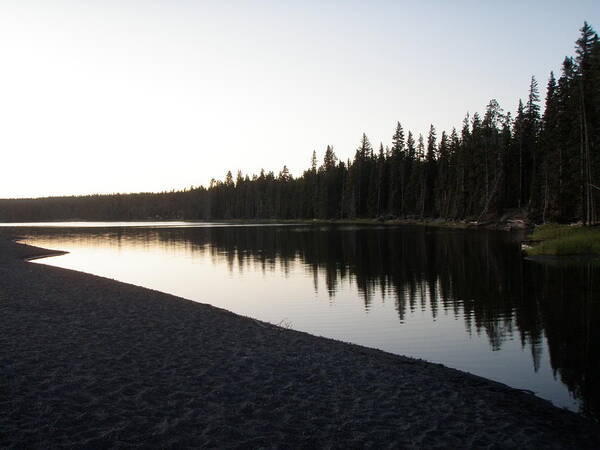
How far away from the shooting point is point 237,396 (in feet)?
29.9

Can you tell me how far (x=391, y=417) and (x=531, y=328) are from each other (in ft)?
36.6

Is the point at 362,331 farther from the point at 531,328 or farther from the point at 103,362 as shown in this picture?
the point at 103,362

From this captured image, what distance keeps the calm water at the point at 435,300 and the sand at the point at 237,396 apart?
2.33 m

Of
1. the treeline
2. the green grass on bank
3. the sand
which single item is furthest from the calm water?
the treeline

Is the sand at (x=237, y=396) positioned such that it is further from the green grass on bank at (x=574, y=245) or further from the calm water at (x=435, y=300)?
the green grass on bank at (x=574, y=245)

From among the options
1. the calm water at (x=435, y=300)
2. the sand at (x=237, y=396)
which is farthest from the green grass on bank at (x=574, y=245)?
the sand at (x=237, y=396)

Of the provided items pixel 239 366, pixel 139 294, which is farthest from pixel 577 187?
pixel 239 366

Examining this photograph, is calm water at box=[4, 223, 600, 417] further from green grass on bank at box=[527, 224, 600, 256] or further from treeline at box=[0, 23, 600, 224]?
treeline at box=[0, 23, 600, 224]

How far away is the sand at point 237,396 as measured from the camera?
7.41 m

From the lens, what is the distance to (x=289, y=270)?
118 ft

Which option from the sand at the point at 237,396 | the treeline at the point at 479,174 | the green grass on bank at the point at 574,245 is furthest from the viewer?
the treeline at the point at 479,174

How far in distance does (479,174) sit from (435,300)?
72613 mm

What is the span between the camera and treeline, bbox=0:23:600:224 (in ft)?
156

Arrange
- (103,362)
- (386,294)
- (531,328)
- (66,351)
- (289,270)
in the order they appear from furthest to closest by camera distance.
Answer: (289,270), (386,294), (531,328), (66,351), (103,362)
